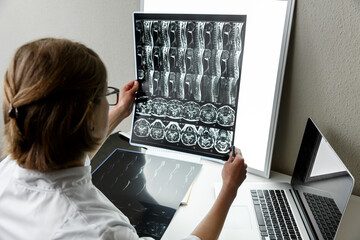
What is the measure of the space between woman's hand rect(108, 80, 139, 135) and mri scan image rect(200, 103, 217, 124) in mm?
263

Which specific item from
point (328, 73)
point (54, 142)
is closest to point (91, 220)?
point (54, 142)

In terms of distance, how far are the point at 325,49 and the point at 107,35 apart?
961 millimetres

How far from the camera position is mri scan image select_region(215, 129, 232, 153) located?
3.43ft

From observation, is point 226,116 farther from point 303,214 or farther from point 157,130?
point 303,214

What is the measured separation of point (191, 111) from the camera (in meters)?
1.09

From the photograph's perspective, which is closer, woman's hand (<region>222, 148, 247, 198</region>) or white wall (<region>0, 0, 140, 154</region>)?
woman's hand (<region>222, 148, 247, 198</region>)

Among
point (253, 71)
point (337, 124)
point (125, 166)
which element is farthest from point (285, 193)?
point (125, 166)

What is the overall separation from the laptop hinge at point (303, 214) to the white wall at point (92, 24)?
881mm

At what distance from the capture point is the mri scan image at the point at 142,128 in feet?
3.84

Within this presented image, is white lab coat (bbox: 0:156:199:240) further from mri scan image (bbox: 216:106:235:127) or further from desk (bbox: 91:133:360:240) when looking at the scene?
mri scan image (bbox: 216:106:235:127)

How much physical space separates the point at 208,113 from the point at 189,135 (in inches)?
4.4

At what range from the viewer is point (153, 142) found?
3.84ft

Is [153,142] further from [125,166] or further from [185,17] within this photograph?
[185,17]

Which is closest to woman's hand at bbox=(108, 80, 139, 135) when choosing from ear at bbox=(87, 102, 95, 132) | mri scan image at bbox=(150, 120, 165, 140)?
mri scan image at bbox=(150, 120, 165, 140)
